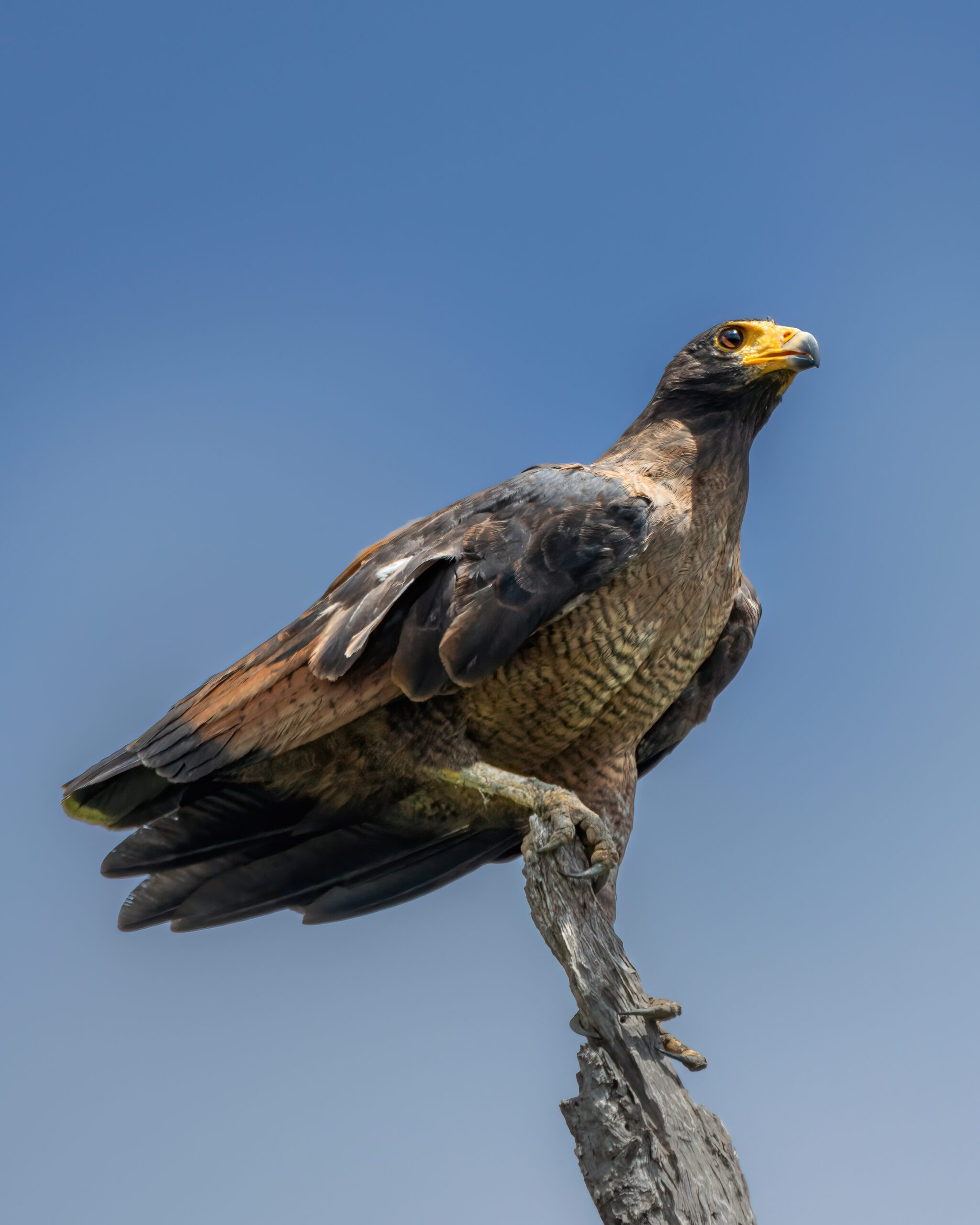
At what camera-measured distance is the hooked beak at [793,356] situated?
165 inches

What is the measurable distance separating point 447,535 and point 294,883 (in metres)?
1.57

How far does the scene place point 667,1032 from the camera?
3.60 metres

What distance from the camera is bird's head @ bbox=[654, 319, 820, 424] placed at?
4.23 meters

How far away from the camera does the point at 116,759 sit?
13.5 feet

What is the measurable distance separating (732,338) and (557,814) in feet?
6.49

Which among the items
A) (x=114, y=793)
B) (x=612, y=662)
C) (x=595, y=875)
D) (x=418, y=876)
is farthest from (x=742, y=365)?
(x=114, y=793)

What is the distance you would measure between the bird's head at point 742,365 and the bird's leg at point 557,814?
1.62 meters

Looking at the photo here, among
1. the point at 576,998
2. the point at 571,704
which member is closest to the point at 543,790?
the point at 571,704

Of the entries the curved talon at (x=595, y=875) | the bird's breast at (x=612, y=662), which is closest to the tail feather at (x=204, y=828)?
the bird's breast at (x=612, y=662)

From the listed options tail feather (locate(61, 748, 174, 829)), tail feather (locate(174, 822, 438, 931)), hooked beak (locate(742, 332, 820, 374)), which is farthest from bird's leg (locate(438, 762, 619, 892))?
hooked beak (locate(742, 332, 820, 374))

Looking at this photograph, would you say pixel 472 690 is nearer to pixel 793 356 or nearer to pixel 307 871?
pixel 307 871

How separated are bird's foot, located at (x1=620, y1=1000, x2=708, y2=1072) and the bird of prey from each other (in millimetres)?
416

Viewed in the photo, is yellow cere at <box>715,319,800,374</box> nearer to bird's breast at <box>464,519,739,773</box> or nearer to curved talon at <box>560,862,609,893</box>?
bird's breast at <box>464,519,739,773</box>

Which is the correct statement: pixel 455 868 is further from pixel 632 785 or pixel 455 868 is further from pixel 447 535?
pixel 447 535
